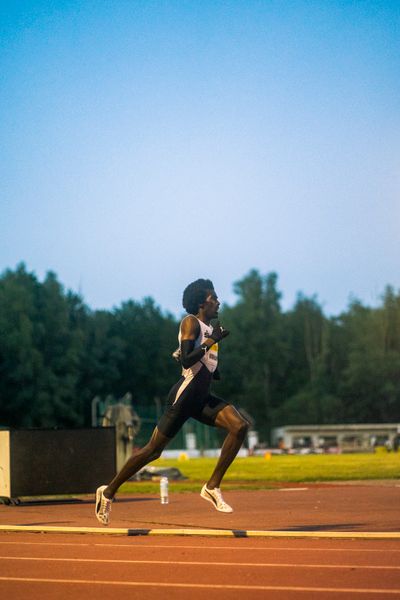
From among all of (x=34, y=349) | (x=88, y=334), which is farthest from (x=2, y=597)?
(x=88, y=334)

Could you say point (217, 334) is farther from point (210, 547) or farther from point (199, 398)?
point (210, 547)

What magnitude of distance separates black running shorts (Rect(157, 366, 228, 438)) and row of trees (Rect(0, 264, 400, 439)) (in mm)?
93847

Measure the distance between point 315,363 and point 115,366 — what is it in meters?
25.0

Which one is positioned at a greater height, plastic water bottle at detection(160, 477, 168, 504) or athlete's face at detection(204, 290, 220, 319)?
athlete's face at detection(204, 290, 220, 319)

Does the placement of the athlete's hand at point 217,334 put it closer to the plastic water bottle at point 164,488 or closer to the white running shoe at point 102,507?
the white running shoe at point 102,507

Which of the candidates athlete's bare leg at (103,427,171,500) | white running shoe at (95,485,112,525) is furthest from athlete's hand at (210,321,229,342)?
white running shoe at (95,485,112,525)

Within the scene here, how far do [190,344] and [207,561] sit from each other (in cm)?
257

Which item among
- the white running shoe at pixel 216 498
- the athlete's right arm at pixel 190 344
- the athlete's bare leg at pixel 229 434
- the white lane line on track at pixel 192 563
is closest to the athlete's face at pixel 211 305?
the athlete's right arm at pixel 190 344

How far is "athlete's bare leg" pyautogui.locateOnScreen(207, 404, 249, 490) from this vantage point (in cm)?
1089

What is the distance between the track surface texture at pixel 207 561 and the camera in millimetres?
7211

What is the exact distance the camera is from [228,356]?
129 meters

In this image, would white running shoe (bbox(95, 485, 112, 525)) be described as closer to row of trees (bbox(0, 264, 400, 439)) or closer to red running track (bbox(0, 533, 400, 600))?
red running track (bbox(0, 533, 400, 600))

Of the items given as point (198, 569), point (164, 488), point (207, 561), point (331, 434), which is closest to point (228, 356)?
point (331, 434)

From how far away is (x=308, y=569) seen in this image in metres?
8.12
